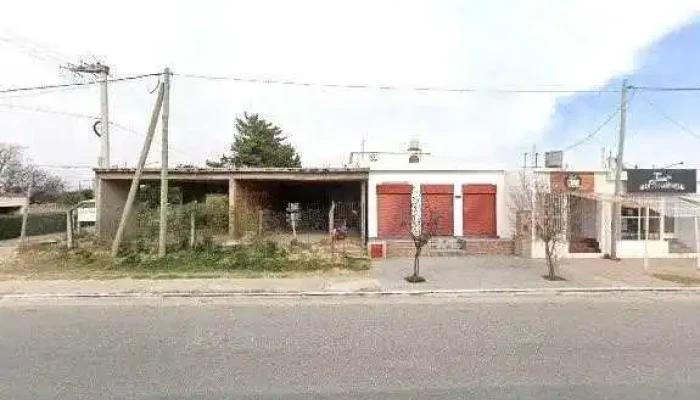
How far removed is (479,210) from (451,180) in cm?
173

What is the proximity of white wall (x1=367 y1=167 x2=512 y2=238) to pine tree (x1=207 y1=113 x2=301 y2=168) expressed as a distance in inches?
937

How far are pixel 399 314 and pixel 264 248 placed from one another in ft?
26.2

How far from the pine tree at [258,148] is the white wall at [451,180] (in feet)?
78.0

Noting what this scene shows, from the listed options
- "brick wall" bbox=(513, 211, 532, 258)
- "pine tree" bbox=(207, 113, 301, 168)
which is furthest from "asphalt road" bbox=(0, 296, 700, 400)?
"pine tree" bbox=(207, 113, 301, 168)

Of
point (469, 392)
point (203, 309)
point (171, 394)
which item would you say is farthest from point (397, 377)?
point (203, 309)

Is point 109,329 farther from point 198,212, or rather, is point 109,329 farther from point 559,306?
point 198,212

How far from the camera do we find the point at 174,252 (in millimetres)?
15602

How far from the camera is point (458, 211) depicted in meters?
20.7

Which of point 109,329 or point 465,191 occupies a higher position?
point 465,191

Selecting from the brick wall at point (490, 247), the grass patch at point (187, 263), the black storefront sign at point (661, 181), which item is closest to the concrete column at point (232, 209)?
the grass patch at point (187, 263)

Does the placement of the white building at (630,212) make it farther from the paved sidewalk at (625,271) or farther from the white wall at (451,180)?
the white wall at (451,180)

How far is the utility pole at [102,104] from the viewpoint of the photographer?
94.1ft

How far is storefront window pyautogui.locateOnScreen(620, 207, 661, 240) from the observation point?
1855 cm

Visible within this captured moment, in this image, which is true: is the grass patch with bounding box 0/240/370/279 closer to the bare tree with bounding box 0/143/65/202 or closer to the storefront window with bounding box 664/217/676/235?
the storefront window with bounding box 664/217/676/235
